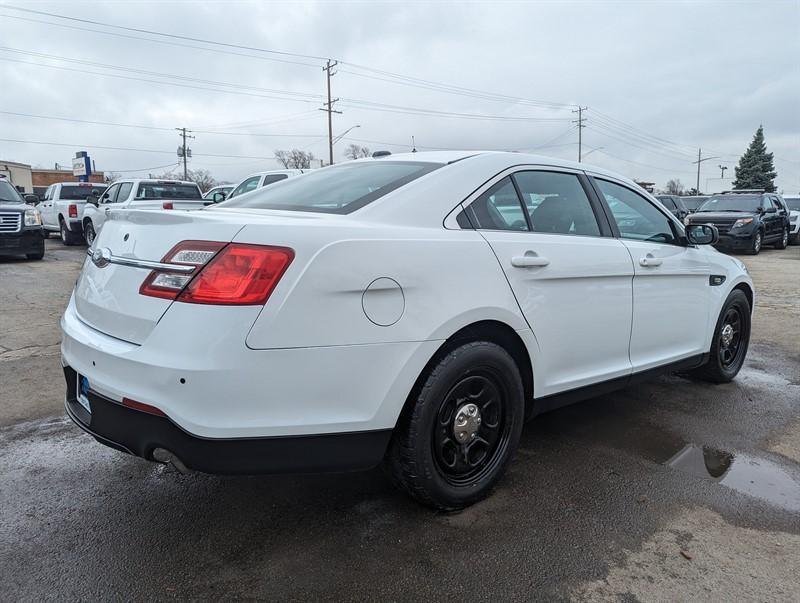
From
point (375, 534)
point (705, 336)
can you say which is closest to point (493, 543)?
point (375, 534)

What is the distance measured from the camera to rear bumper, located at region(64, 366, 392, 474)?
6.80 ft

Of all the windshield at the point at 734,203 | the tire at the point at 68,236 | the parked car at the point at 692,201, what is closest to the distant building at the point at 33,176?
the tire at the point at 68,236

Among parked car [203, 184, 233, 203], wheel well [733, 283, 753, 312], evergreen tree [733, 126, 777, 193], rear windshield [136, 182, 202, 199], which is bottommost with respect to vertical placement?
wheel well [733, 283, 753, 312]

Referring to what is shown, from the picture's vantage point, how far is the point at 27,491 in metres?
2.85

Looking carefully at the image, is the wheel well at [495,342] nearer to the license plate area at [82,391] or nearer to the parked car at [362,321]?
the parked car at [362,321]

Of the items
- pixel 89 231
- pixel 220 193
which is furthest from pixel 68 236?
pixel 220 193

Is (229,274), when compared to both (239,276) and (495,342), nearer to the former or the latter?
(239,276)

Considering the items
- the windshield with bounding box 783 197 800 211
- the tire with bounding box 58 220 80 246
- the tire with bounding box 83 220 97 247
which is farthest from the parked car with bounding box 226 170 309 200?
the windshield with bounding box 783 197 800 211

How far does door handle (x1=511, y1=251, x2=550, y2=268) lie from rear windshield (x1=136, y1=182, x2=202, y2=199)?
12.7 metres

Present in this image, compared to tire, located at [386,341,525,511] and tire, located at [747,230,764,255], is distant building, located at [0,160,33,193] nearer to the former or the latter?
tire, located at [747,230,764,255]

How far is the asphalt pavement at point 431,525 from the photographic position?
7.18 ft

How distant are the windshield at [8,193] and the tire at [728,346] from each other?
13.4m

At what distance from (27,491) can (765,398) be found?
482 centimetres

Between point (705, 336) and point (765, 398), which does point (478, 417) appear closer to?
point (705, 336)
